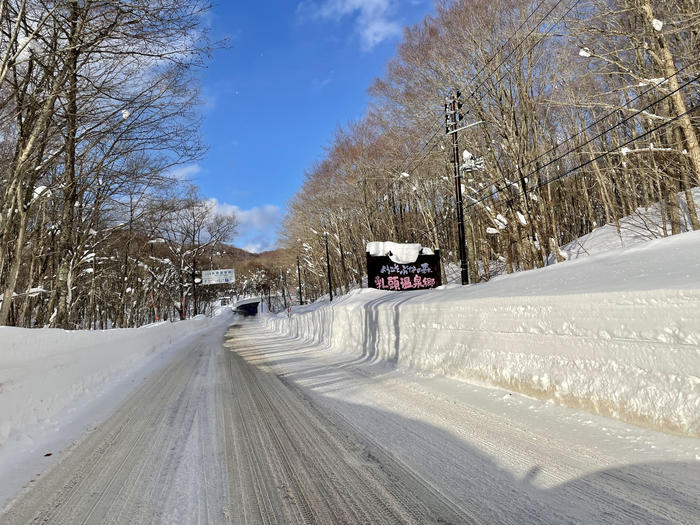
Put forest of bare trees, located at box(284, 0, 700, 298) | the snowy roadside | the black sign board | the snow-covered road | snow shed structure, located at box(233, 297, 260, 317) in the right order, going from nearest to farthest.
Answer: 1. the snow-covered road
2. the snowy roadside
3. forest of bare trees, located at box(284, 0, 700, 298)
4. the black sign board
5. snow shed structure, located at box(233, 297, 260, 317)

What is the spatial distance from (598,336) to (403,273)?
45.9 feet

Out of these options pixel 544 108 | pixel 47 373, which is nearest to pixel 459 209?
pixel 544 108

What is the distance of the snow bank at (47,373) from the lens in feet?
16.2

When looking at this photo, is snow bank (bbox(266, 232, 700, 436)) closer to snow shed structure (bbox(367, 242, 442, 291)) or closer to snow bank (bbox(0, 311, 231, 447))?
snow bank (bbox(0, 311, 231, 447))

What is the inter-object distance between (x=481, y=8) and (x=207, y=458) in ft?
58.5

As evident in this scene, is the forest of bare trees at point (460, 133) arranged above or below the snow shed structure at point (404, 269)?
above

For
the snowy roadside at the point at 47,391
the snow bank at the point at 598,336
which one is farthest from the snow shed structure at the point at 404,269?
the snowy roadside at the point at 47,391

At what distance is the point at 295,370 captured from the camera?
9.45 m

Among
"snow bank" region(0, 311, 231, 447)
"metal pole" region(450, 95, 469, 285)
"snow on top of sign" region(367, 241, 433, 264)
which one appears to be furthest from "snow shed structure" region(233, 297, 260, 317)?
"snow bank" region(0, 311, 231, 447)

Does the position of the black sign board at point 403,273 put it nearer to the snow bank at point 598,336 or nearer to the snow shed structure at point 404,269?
the snow shed structure at point 404,269

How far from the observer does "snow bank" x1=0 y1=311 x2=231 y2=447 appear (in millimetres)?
4949

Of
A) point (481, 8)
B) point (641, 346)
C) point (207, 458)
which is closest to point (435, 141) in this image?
point (481, 8)

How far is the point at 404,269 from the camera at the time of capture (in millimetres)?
18047

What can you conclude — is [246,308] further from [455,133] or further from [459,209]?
[459,209]
